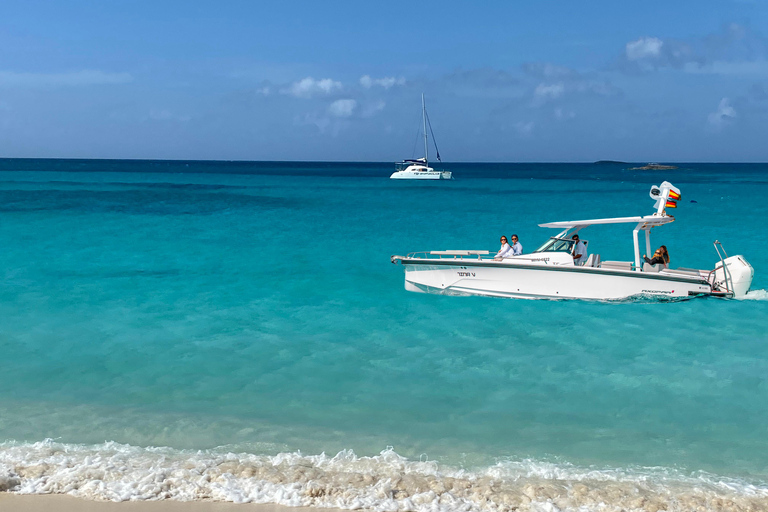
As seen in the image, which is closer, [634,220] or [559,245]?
[634,220]

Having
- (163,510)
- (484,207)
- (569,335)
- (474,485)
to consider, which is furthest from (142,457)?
(484,207)

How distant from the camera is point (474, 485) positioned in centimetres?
715

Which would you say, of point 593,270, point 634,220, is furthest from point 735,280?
point 593,270

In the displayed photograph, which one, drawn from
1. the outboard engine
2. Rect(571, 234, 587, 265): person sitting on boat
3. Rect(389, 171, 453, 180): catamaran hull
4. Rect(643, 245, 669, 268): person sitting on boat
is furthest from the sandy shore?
Rect(389, 171, 453, 180): catamaran hull

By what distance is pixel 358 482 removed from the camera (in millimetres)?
7211

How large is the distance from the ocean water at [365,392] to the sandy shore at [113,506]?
128 millimetres

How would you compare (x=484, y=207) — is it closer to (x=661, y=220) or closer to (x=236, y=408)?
(x=661, y=220)

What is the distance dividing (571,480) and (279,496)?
10.6ft

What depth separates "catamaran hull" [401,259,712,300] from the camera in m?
16.2

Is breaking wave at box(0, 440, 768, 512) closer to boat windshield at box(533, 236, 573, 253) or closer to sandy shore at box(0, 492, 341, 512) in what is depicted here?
sandy shore at box(0, 492, 341, 512)

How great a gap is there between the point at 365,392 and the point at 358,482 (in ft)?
10.1

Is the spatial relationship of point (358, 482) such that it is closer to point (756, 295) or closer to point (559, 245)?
point (559, 245)

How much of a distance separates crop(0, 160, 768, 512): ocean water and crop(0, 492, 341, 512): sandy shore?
13 cm

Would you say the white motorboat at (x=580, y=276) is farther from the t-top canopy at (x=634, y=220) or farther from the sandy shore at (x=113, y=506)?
the sandy shore at (x=113, y=506)
